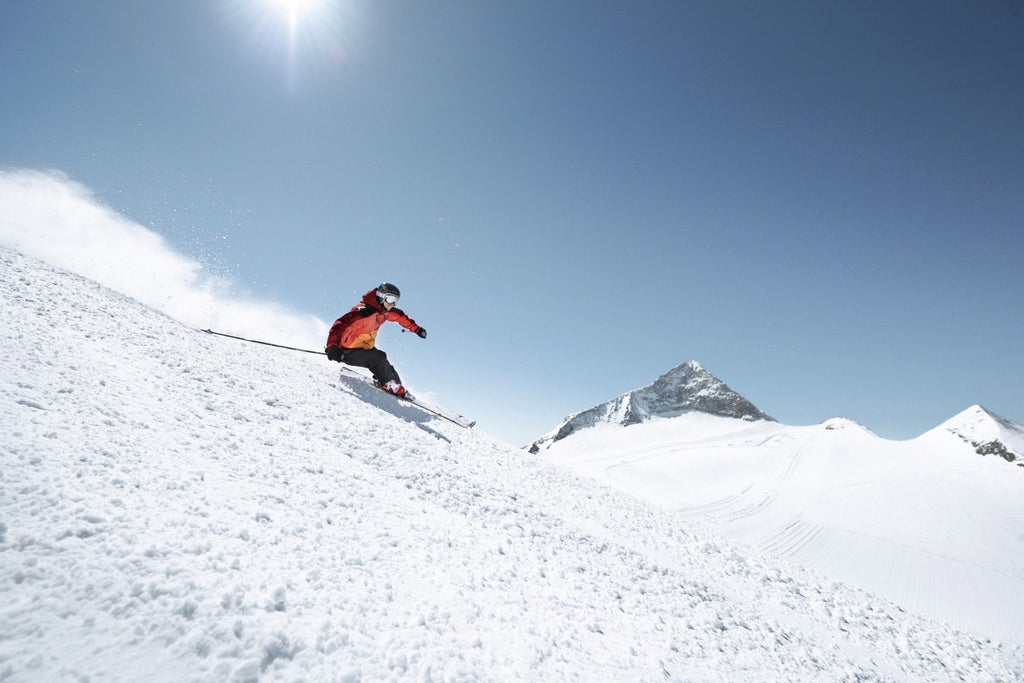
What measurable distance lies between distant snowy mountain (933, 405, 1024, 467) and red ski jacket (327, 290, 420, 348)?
39386 millimetres

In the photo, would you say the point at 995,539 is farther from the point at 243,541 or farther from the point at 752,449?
the point at 243,541

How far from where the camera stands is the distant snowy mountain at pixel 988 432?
27.5 m

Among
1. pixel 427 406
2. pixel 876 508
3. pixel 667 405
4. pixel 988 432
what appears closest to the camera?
pixel 427 406

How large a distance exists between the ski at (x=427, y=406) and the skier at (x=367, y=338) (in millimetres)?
125

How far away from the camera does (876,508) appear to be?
1838 cm

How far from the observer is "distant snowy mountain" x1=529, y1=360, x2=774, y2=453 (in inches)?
2852

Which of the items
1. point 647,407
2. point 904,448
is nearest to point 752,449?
point 904,448

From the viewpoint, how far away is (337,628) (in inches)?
82.0

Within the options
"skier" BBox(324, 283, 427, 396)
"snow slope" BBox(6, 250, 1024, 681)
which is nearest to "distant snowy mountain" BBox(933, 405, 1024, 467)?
"snow slope" BBox(6, 250, 1024, 681)

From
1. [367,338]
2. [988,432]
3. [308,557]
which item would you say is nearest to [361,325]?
[367,338]

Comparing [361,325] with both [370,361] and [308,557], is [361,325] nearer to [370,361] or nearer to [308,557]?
[370,361]

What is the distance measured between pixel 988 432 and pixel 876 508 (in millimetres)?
22381

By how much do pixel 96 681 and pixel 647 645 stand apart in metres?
3.18

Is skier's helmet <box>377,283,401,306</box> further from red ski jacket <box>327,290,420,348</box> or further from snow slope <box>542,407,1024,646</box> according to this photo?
snow slope <box>542,407,1024,646</box>
